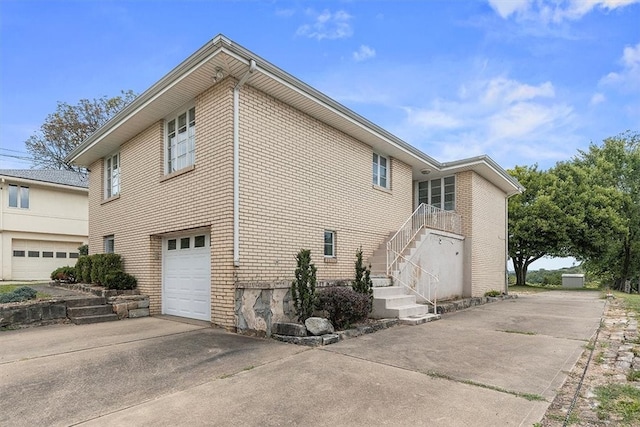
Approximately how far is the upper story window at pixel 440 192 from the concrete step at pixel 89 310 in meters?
11.9

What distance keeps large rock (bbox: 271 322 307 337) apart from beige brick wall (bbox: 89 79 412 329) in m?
0.83

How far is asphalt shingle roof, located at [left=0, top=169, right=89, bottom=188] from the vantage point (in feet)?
65.4

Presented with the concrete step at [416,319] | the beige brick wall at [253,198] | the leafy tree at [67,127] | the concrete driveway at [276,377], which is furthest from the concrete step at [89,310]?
the leafy tree at [67,127]

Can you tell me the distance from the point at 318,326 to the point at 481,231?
10482 millimetres

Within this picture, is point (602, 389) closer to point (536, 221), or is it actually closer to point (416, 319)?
point (416, 319)

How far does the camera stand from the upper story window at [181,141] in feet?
30.0

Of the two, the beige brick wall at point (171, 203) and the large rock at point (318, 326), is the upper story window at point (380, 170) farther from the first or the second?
the large rock at point (318, 326)

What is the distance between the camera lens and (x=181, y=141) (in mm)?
9492

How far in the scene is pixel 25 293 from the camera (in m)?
9.09

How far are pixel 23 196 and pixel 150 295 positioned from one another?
1529cm

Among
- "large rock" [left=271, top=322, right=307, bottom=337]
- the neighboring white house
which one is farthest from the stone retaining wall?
the neighboring white house

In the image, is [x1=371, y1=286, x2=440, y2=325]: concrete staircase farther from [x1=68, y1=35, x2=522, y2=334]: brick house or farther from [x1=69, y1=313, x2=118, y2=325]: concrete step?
[x1=69, y1=313, x2=118, y2=325]: concrete step

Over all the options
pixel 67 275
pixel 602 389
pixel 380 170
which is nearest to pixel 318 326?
pixel 602 389

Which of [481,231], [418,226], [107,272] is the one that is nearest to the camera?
[107,272]
